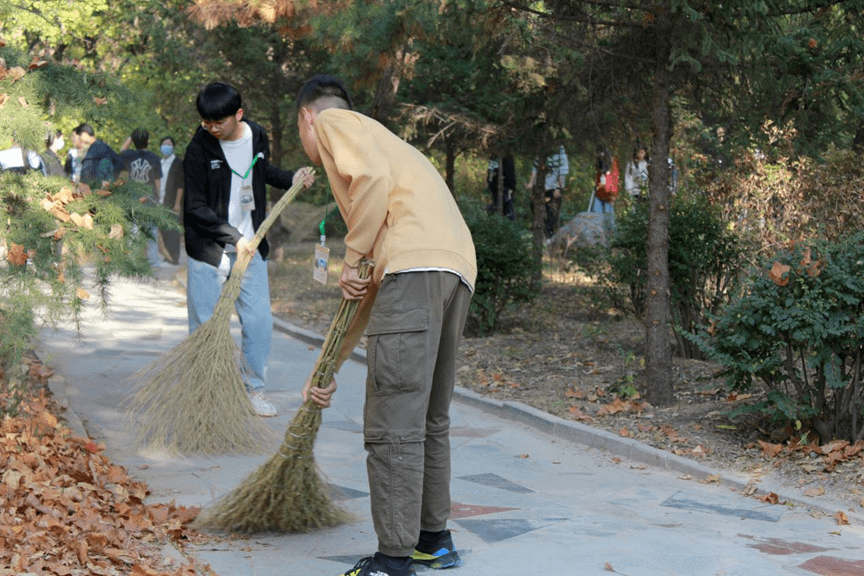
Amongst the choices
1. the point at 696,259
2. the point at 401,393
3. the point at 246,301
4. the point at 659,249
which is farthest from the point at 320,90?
the point at 696,259

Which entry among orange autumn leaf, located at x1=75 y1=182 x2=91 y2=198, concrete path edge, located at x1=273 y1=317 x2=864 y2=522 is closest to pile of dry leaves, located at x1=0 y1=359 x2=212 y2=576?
orange autumn leaf, located at x1=75 y1=182 x2=91 y2=198

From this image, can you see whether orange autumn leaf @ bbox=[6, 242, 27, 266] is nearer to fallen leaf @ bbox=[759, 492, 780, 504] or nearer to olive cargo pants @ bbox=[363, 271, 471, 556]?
olive cargo pants @ bbox=[363, 271, 471, 556]

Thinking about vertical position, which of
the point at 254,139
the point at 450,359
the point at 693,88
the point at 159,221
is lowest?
the point at 450,359

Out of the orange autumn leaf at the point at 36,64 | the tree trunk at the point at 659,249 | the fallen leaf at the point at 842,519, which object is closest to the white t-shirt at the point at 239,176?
the orange autumn leaf at the point at 36,64

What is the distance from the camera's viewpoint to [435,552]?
4113 mm

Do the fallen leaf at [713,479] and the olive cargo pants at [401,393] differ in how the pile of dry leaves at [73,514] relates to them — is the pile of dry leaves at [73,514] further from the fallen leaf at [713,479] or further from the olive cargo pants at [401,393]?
the fallen leaf at [713,479]

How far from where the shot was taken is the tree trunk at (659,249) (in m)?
6.98

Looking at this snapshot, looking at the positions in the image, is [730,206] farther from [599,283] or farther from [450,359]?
[450,359]

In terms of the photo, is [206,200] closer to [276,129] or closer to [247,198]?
[247,198]

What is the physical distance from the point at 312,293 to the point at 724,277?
6226 millimetres

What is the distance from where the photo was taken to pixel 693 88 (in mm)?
7824

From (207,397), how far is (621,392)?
116 inches

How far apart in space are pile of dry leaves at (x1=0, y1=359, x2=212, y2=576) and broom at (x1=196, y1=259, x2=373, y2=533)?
20 cm

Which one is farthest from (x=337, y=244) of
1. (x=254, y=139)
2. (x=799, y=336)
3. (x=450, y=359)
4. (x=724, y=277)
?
(x=450, y=359)
